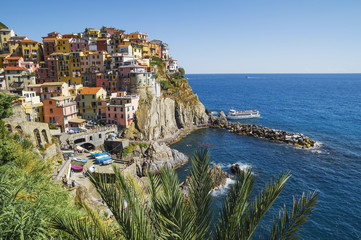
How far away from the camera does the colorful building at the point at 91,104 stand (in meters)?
62.2

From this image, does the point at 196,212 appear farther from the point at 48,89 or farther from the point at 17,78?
the point at 17,78

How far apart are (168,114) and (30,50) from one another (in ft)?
173

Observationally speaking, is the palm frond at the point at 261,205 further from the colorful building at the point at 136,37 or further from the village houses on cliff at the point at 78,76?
the colorful building at the point at 136,37

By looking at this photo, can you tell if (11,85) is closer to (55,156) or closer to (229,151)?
(55,156)

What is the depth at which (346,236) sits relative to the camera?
28.5 meters

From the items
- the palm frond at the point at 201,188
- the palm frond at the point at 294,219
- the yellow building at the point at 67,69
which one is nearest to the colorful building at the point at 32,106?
the yellow building at the point at 67,69

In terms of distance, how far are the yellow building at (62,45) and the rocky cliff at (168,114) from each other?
36.7m

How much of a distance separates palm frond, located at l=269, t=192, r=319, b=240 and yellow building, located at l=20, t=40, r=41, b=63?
3595 inches

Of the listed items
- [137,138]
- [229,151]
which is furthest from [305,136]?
[137,138]

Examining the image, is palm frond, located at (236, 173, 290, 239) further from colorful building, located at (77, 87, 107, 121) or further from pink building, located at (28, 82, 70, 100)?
pink building, located at (28, 82, 70, 100)

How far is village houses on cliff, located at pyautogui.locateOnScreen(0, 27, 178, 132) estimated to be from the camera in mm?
56816

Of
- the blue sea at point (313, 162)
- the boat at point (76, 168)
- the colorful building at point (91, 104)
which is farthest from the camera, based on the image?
the colorful building at point (91, 104)

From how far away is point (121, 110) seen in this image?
60.0m

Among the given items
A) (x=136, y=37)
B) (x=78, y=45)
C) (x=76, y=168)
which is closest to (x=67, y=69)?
(x=78, y=45)
